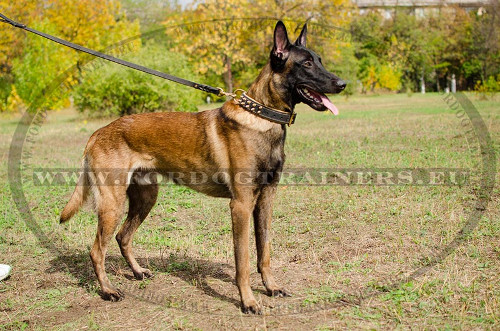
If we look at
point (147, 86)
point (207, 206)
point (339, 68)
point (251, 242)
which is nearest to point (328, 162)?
point (207, 206)

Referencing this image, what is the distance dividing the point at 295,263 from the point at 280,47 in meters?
2.24

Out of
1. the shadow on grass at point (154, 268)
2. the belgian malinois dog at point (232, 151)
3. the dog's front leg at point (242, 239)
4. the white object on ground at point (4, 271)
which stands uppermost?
the belgian malinois dog at point (232, 151)

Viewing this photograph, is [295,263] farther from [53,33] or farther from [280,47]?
[53,33]

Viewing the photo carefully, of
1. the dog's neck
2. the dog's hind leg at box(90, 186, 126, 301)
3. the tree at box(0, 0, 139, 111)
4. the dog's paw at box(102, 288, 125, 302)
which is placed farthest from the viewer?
the tree at box(0, 0, 139, 111)

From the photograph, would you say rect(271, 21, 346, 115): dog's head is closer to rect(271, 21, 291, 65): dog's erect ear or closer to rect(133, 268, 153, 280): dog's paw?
rect(271, 21, 291, 65): dog's erect ear

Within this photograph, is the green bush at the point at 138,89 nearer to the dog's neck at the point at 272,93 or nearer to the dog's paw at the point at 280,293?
the dog's neck at the point at 272,93

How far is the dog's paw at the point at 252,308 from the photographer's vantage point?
12.5ft

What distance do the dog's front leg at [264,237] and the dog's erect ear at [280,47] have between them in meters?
1.10

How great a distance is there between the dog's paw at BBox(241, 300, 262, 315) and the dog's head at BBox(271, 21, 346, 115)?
1.66 m

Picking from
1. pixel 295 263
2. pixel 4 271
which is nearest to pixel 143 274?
pixel 4 271

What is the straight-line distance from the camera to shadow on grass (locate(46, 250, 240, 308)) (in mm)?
4609

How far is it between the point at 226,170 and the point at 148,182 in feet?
3.18

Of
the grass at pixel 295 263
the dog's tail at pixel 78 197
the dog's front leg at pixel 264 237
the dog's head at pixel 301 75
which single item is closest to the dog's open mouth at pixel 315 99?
the dog's head at pixel 301 75

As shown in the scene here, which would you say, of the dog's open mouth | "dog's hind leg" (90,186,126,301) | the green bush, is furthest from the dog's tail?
the green bush
